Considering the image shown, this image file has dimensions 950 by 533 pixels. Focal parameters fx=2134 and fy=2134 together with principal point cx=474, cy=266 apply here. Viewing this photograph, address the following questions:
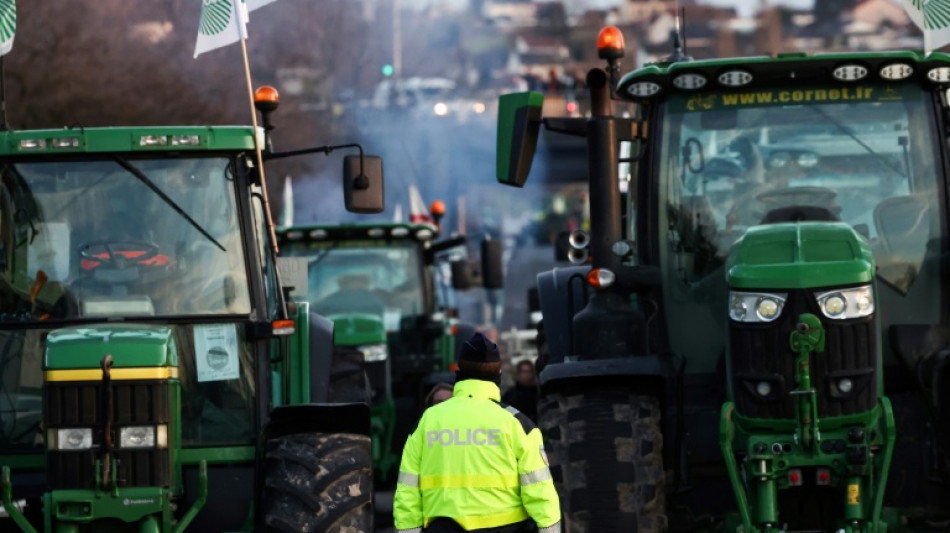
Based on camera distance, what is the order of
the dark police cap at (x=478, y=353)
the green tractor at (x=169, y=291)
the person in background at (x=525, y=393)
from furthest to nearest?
the person in background at (x=525, y=393) → the green tractor at (x=169, y=291) → the dark police cap at (x=478, y=353)

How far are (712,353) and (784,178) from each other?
1.04 metres

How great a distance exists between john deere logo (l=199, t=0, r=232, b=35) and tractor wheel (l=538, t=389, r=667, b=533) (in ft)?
11.7

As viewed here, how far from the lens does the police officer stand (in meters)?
8.79

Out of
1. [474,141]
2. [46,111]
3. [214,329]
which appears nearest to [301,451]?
[214,329]

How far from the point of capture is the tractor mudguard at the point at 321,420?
10773 mm

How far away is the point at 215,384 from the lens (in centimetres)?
1122

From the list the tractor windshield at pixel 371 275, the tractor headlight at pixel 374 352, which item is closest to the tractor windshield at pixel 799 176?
the tractor headlight at pixel 374 352

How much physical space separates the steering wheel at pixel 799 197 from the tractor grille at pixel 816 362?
1349 mm

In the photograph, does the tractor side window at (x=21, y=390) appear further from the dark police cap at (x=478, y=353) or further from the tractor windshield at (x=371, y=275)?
the tractor windshield at (x=371, y=275)

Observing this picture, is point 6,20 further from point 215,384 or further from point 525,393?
point 525,393

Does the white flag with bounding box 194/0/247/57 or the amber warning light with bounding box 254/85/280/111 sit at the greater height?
the white flag with bounding box 194/0/247/57

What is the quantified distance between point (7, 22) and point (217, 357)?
3003mm

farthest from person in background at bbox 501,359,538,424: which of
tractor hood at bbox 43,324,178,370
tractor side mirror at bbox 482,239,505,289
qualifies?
tractor hood at bbox 43,324,178,370

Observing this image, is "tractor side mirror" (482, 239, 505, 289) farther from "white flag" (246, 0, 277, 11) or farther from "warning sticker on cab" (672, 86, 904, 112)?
"warning sticker on cab" (672, 86, 904, 112)
